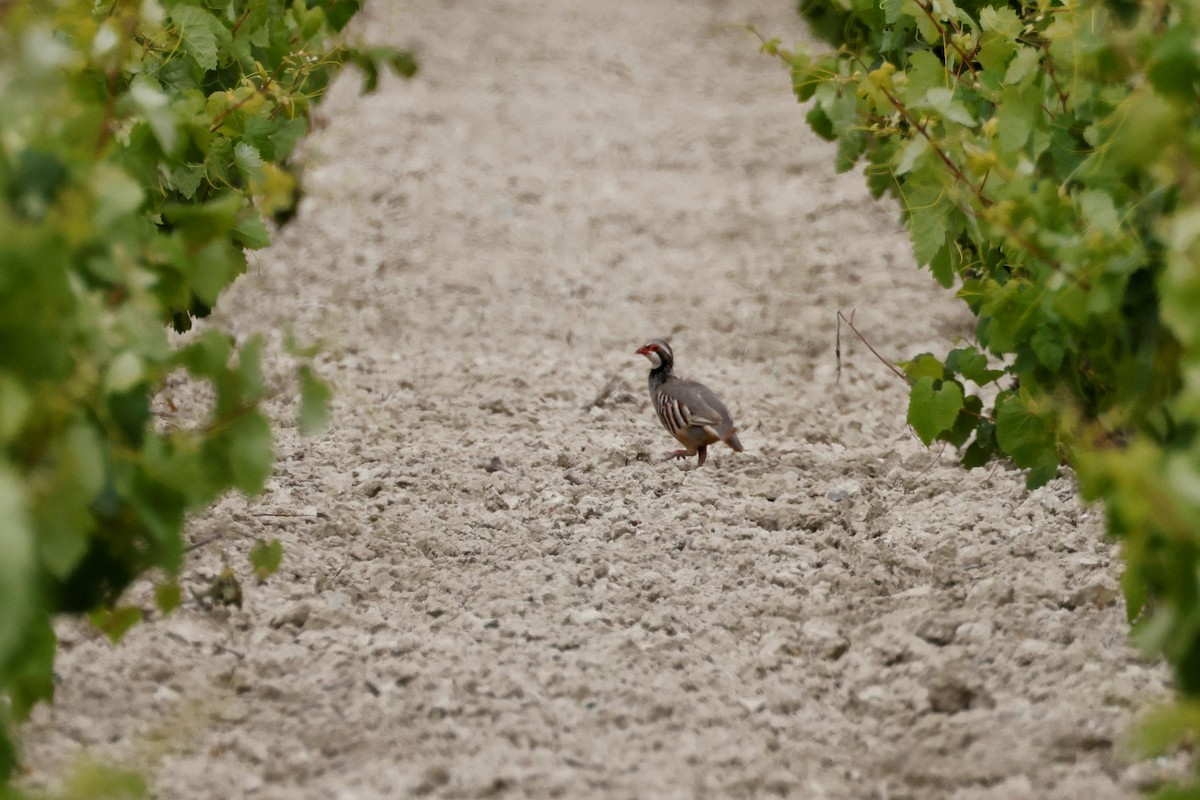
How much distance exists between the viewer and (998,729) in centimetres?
341

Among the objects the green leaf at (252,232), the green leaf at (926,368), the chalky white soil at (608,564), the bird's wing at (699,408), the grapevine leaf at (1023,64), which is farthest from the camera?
the bird's wing at (699,408)

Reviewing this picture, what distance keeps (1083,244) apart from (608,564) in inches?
77.1

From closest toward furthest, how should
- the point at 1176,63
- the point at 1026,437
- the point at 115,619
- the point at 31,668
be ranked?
the point at 1176,63 → the point at 31,668 → the point at 115,619 → the point at 1026,437

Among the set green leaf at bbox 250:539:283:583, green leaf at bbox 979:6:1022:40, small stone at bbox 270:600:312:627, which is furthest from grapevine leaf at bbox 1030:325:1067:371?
small stone at bbox 270:600:312:627

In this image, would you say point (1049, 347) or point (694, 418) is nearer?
point (1049, 347)

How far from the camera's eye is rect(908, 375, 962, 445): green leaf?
428 centimetres

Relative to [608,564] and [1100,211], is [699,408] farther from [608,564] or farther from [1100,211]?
[1100,211]

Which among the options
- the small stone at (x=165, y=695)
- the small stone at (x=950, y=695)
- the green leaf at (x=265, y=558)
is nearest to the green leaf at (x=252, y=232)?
the green leaf at (x=265, y=558)

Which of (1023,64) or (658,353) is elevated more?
(1023,64)

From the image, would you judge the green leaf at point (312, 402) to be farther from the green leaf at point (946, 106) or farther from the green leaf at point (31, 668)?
the green leaf at point (946, 106)

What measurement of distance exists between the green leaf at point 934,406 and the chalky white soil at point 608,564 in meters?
0.46

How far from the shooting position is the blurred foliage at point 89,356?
2.44 meters

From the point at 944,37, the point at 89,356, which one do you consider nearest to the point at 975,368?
the point at 944,37

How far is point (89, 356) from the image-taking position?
8.68ft
